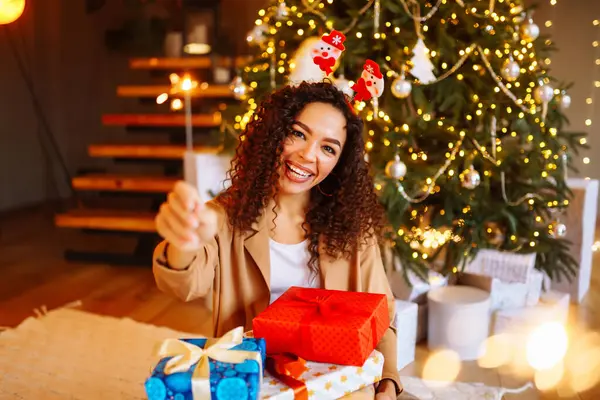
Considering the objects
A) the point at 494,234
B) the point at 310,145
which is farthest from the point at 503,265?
the point at 310,145

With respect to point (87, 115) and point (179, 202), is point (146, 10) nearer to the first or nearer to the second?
point (87, 115)

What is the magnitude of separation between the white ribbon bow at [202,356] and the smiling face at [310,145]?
49 centimetres

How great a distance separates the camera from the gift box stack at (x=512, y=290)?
2.57 metres

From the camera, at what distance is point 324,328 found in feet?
3.71

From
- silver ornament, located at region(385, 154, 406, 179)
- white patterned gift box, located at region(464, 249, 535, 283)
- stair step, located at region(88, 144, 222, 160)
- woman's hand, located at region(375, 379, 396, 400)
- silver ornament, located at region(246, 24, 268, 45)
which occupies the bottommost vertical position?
white patterned gift box, located at region(464, 249, 535, 283)

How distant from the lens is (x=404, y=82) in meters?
2.32

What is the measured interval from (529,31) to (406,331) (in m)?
1.43

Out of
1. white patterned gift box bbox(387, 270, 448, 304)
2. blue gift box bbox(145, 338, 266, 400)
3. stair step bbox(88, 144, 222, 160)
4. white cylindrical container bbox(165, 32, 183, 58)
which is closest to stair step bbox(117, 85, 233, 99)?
stair step bbox(88, 144, 222, 160)

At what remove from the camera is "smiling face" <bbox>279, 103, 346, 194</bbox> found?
1407 millimetres

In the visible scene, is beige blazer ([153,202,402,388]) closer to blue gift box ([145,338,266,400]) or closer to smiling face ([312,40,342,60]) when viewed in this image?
blue gift box ([145,338,266,400])

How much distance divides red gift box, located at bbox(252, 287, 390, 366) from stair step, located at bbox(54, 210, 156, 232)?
2549 mm

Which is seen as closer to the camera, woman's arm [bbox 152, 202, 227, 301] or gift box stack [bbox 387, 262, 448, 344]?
woman's arm [bbox 152, 202, 227, 301]

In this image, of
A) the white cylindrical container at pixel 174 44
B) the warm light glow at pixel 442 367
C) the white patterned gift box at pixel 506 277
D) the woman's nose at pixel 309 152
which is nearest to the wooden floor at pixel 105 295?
the warm light glow at pixel 442 367

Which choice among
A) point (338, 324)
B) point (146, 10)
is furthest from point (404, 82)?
point (146, 10)
